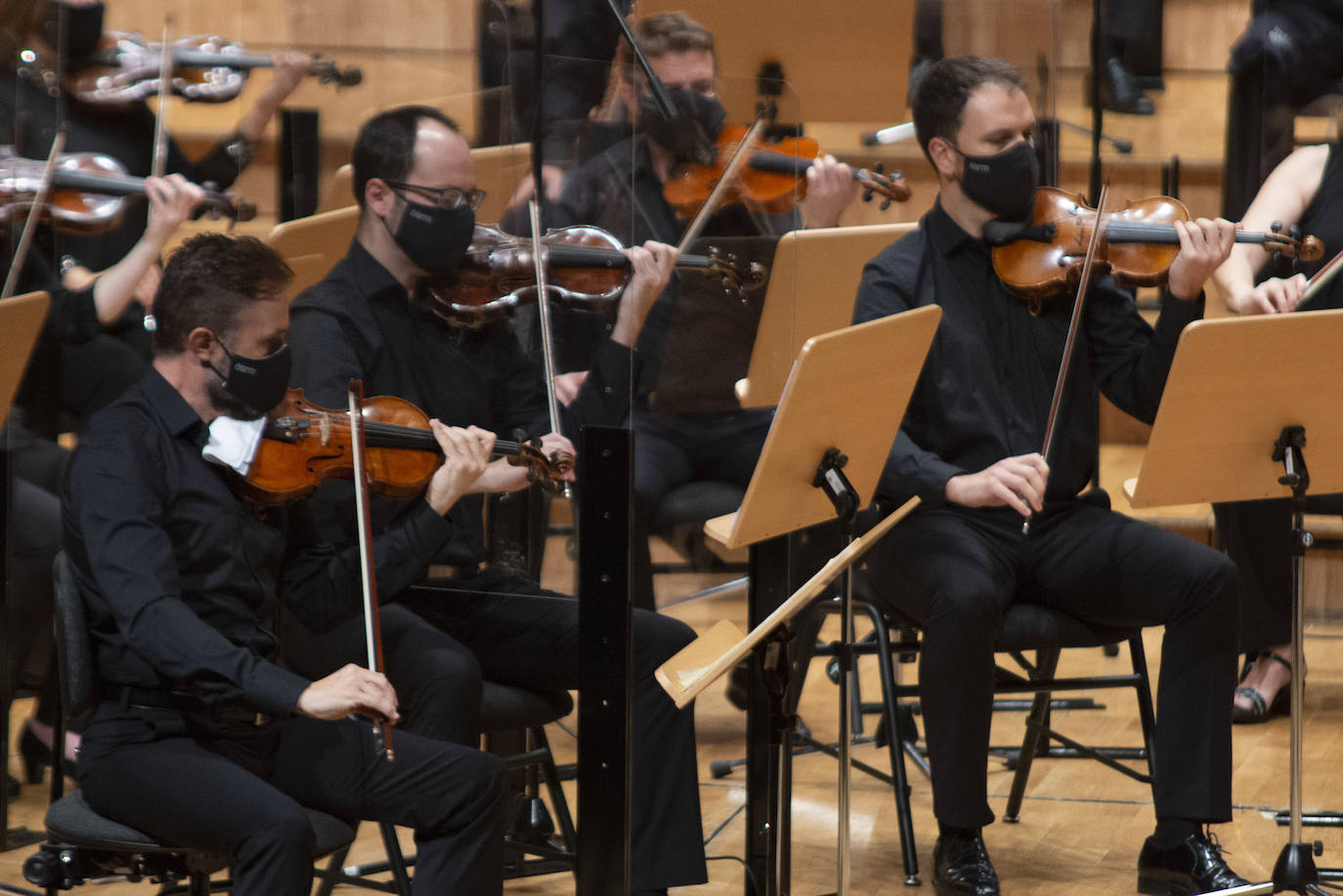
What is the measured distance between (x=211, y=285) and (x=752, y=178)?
81 cm

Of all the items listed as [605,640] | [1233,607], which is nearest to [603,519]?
[605,640]

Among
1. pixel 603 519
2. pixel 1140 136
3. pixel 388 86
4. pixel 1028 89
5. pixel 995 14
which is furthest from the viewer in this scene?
pixel 1140 136

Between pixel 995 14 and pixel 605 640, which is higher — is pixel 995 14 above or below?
above

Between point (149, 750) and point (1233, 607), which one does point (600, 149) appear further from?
point (1233, 607)

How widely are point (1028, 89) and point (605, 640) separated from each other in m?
1.61

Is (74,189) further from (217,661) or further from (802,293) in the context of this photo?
(802,293)

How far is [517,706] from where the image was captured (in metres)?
2.40

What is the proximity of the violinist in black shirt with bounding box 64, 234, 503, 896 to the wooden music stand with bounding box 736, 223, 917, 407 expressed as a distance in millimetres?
735

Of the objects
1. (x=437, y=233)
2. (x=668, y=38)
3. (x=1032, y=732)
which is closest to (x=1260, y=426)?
(x=1032, y=732)

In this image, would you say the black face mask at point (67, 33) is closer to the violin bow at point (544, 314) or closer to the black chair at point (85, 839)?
the violin bow at point (544, 314)

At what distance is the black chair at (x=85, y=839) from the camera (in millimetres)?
1976

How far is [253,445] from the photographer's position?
2.13 m

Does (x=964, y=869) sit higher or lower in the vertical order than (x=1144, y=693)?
lower

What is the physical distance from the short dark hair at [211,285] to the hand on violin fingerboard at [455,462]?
0.96ft
